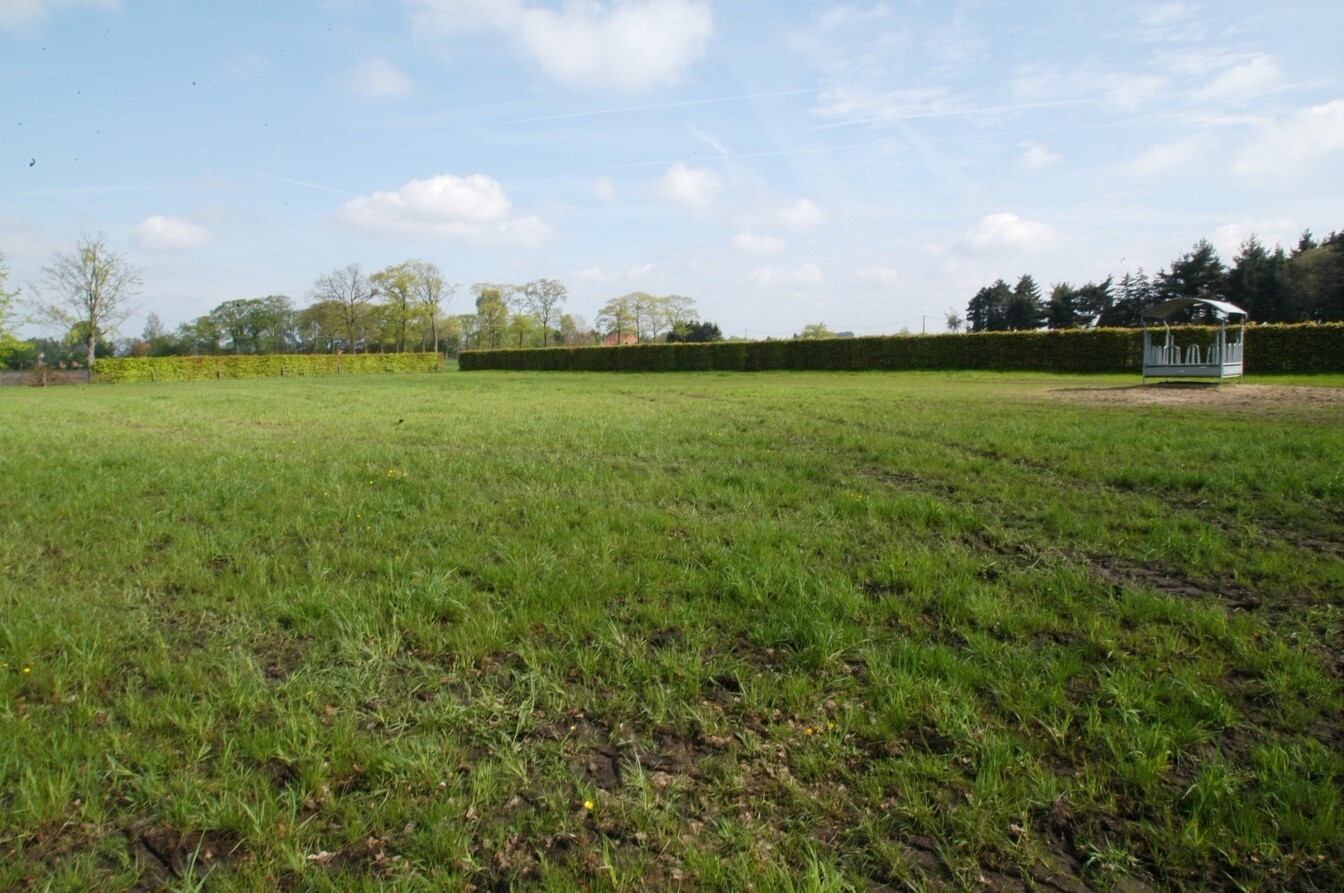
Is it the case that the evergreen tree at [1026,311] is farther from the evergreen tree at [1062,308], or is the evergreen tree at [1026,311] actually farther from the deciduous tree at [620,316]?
the deciduous tree at [620,316]

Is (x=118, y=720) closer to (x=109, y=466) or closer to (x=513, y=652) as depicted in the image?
(x=513, y=652)

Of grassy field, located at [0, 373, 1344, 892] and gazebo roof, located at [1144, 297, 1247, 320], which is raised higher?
gazebo roof, located at [1144, 297, 1247, 320]

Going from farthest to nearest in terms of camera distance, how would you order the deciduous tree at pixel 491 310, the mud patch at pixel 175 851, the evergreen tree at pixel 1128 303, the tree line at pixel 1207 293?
the deciduous tree at pixel 491 310 → the evergreen tree at pixel 1128 303 → the tree line at pixel 1207 293 → the mud patch at pixel 175 851

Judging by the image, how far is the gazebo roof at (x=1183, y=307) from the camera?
18.9 m

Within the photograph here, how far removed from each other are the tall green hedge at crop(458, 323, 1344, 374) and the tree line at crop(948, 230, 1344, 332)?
7623mm

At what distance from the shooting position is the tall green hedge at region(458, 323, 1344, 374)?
23812mm

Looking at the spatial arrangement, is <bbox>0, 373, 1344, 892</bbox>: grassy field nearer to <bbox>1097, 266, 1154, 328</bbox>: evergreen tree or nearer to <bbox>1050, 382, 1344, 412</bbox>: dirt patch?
<bbox>1050, 382, 1344, 412</bbox>: dirt patch

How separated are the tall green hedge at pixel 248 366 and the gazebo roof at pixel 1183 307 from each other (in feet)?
164

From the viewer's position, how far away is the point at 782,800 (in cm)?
227

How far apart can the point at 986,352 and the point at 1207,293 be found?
1349 inches

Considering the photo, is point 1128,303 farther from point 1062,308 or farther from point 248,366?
point 248,366

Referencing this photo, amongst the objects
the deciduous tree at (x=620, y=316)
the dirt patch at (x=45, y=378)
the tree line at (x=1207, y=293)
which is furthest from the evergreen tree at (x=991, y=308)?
the dirt patch at (x=45, y=378)

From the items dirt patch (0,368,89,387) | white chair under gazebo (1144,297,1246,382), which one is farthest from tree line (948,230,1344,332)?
dirt patch (0,368,89,387)

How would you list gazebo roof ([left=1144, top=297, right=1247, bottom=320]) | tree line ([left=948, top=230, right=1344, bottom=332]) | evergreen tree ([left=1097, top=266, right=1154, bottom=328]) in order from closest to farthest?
gazebo roof ([left=1144, top=297, right=1247, bottom=320]), tree line ([left=948, top=230, right=1344, bottom=332]), evergreen tree ([left=1097, top=266, right=1154, bottom=328])
